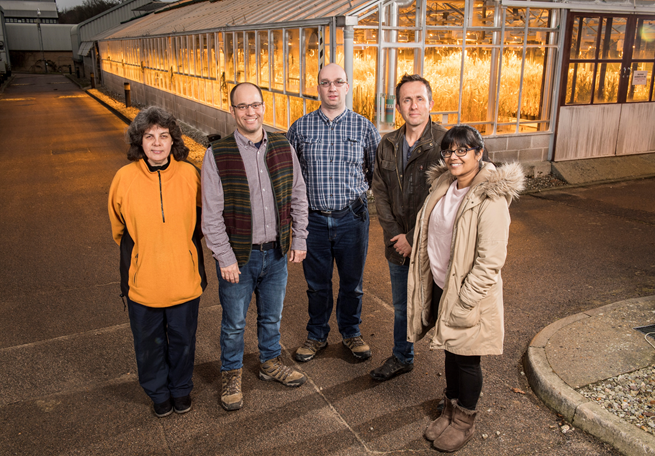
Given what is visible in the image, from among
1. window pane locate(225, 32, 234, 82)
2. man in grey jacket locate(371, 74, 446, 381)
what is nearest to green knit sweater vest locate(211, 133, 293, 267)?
man in grey jacket locate(371, 74, 446, 381)

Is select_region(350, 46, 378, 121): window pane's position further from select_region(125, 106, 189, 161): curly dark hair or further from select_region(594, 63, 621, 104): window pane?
select_region(125, 106, 189, 161): curly dark hair

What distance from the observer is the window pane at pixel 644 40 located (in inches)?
457

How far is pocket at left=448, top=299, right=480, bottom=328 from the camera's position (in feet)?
10.1

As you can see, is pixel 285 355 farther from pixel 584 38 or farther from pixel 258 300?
pixel 584 38

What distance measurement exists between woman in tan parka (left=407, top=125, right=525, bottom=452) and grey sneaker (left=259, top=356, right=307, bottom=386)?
0.99 meters

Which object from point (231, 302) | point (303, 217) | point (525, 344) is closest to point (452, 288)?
point (303, 217)

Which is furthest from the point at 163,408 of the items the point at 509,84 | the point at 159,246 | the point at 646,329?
the point at 509,84

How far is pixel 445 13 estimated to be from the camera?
9672 millimetres

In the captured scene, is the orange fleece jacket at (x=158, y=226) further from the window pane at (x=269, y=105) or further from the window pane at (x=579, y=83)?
the window pane at (x=579, y=83)

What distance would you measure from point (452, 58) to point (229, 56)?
19.9 ft

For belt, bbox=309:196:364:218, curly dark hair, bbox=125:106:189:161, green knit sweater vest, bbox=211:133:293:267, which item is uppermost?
curly dark hair, bbox=125:106:189:161

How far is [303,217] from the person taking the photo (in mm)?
3844

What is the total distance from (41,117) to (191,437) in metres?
21.8

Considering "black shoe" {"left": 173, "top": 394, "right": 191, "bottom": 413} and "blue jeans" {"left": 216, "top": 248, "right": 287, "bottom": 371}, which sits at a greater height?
"blue jeans" {"left": 216, "top": 248, "right": 287, "bottom": 371}
